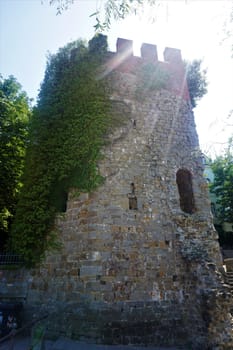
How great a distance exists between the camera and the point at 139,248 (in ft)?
22.2

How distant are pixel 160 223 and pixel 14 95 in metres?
10.9

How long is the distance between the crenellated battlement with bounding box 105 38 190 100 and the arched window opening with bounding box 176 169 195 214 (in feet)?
10.4

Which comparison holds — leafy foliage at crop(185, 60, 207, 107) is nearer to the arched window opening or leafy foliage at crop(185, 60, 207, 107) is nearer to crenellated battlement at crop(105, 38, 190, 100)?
crenellated battlement at crop(105, 38, 190, 100)

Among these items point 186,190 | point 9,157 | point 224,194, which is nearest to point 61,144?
point 9,157

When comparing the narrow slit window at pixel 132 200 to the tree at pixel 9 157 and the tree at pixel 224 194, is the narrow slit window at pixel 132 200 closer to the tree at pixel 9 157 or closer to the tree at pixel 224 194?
the tree at pixel 9 157

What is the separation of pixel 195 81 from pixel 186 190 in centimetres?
500

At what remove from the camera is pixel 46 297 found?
21.9ft

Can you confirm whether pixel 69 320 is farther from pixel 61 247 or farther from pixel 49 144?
pixel 49 144

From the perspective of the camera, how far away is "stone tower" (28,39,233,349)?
6.04 metres

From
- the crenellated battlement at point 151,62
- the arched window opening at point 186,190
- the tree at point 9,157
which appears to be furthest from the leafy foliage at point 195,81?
the tree at point 9,157

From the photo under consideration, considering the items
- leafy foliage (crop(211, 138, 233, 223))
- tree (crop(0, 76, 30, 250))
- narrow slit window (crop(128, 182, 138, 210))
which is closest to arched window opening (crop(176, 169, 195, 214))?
narrow slit window (crop(128, 182, 138, 210))

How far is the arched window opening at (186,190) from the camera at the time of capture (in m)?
8.52

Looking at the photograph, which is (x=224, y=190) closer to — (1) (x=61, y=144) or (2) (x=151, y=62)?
(2) (x=151, y=62)

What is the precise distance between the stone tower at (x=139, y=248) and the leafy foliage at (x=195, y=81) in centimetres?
248
